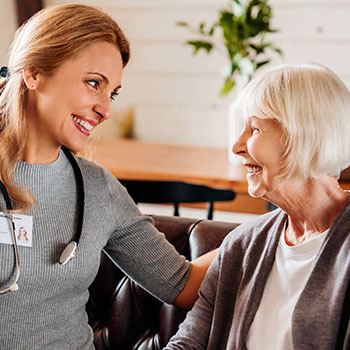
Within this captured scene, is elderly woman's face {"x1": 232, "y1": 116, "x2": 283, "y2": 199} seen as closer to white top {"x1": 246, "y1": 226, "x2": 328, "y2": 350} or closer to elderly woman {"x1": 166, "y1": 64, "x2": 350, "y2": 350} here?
elderly woman {"x1": 166, "y1": 64, "x2": 350, "y2": 350}

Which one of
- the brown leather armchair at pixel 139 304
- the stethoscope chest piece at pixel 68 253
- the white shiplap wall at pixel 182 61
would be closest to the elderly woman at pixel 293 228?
the brown leather armchair at pixel 139 304

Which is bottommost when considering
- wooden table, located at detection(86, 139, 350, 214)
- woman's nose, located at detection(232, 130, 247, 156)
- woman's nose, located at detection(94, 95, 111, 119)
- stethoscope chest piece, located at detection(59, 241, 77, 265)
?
wooden table, located at detection(86, 139, 350, 214)

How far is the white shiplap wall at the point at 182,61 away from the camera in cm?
389

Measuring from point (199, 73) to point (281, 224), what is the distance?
2992 mm

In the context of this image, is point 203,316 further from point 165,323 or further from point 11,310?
point 11,310

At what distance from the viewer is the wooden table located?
9.37 ft

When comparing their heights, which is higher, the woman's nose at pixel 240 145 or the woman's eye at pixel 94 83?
the woman's eye at pixel 94 83

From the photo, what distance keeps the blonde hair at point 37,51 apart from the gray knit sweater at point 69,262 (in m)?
0.04

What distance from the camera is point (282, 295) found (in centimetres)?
128

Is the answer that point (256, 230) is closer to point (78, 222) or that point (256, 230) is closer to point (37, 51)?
point (78, 222)

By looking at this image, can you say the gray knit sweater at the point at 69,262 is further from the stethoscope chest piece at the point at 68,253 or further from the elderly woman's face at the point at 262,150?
the elderly woman's face at the point at 262,150

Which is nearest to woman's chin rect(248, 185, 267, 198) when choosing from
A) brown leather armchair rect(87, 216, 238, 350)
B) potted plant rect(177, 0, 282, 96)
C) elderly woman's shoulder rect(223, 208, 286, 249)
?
elderly woman's shoulder rect(223, 208, 286, 249)

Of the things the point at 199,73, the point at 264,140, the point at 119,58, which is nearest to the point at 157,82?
the point at 199,73

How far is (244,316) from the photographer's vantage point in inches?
51.4
